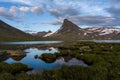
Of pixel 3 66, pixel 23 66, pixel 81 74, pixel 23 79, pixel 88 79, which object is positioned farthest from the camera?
pixel 23 66

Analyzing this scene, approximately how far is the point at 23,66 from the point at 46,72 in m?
12.1

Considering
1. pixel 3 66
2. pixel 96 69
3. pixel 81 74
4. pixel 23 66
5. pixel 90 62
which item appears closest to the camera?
pixel 81 74

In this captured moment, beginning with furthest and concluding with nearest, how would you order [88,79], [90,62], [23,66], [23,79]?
1. [90,62]
2. [23,66]
3. [88,79]
4. [23,79]

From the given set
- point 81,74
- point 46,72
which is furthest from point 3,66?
point 81,74

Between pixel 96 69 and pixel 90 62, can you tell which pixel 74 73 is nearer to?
pixel 96 69

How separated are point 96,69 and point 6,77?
12533 mm

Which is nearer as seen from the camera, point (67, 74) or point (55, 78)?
point (55, 78)

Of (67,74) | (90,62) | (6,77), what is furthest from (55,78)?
(90,62)

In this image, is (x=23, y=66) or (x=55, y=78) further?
(x=23, y=66)

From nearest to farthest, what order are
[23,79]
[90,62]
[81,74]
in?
[23,79] < [81,74] < [90,62]

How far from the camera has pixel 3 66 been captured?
1383 inches

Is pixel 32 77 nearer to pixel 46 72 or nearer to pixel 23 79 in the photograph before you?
pixel 23 79

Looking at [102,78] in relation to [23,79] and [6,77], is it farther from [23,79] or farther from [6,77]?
[6,77]

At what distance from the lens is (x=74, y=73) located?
26.8 m
